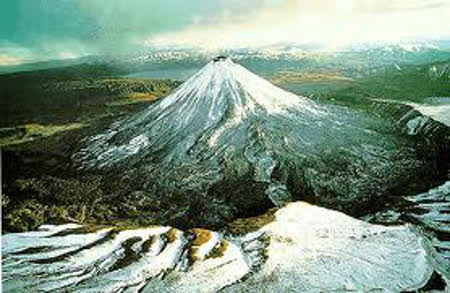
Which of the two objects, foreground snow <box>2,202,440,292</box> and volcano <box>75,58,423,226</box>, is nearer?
foreground snow <box>2,202,440,292</box>

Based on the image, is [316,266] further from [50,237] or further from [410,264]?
[50,237]

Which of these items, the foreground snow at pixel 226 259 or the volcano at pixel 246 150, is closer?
the foreground snow at pixel 226 259

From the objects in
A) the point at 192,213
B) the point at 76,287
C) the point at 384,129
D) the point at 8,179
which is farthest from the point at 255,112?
the point at 76,287

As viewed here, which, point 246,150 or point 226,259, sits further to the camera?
point 246,150

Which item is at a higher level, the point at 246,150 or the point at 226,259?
the point at 246,150
